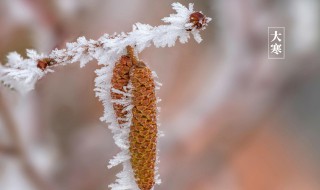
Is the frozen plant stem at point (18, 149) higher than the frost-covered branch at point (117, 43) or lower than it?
higher

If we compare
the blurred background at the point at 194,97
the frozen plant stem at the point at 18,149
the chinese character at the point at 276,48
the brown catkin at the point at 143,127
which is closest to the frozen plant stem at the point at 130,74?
the brown catkin at the point at 143,127

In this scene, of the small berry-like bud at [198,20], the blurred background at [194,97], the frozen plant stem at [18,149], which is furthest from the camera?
the blurred background at [194,97]

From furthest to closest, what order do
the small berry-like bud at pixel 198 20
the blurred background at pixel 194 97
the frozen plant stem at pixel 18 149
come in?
1. the blurred background at pixel 194 97
2. the frozen plant stem at pixel 18 149
3. the small berry-like bud at pixel 198 20

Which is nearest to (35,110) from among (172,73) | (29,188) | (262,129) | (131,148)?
(29,188)

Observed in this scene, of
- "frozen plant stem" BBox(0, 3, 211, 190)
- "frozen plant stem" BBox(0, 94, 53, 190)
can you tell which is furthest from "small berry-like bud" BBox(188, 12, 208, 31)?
"frozen plant stem" BBox(0, 94, 53, 190)

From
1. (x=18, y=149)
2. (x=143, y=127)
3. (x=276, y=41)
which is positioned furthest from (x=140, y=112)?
(x=276, y=41)

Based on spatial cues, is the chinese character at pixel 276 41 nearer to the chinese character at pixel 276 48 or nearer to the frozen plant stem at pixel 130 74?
the chinese character at pixel 276 48

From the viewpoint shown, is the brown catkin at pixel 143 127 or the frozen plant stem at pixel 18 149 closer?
the brown catkin at pixel 143 127

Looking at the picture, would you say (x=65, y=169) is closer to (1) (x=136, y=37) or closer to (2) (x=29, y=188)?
(2) (x=29, y=188)
